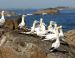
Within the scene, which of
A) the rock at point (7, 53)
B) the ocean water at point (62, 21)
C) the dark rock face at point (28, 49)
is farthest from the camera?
the ocean water at point (62, 21)

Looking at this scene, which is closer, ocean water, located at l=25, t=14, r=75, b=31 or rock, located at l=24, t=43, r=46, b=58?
rock, located at l=24, t=43, r=46, b=58

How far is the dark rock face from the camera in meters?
18.0

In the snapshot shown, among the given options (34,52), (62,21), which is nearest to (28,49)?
(34,52)

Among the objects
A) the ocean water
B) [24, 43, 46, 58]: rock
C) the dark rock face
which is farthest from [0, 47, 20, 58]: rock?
the ocean water

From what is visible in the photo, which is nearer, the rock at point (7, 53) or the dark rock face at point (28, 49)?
the dark rock face at point (28, 49)

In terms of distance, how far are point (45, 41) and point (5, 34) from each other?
2.38 meters

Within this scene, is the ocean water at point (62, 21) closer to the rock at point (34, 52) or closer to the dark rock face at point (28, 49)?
the dark rock face at point (28, 49)

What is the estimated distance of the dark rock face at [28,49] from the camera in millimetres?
17984

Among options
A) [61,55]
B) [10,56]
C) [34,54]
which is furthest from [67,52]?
[10,56]

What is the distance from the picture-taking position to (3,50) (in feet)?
60.4

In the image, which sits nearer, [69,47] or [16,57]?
[16,57]

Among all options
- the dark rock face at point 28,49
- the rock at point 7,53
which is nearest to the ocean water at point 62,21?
the dark rock face at point 28,49

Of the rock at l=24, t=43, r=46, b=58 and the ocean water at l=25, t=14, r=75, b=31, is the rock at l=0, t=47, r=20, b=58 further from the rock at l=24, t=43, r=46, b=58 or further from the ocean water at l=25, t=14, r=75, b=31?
the ocean water at l=25, t=14, r=75, b=31

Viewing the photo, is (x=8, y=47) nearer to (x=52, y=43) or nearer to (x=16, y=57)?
(x=16, y=57)
